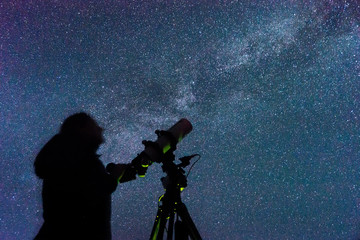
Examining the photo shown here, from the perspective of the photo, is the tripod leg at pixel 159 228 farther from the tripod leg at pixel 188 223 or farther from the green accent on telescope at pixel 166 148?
the green accent on telescope at pixel 166 148

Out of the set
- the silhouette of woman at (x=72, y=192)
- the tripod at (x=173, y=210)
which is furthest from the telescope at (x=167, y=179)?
the silhouette of woman at (x=72, y=192)

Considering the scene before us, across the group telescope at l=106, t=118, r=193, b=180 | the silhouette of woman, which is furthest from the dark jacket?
telescope at l=106, t=118, r=193, b=180

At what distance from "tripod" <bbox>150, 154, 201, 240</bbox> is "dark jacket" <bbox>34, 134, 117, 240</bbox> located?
36 cm

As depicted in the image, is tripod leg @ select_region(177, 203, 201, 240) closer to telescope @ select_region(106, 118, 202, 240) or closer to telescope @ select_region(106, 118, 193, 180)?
telescope @ select_region(106, 118, 202, 240)

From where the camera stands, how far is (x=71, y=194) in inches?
62.4

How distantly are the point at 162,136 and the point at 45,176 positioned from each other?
34.1 inches

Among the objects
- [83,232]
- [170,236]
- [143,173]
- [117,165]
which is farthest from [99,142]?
[170,236]

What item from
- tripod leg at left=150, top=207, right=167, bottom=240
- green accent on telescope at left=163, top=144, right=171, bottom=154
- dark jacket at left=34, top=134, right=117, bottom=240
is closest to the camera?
dark jacket at left=34, top=134, right=117, bottom=240

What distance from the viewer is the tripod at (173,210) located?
1871 mm

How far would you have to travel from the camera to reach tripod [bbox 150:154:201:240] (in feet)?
6.14

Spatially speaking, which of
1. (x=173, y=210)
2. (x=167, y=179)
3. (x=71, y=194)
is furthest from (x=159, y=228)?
(x=71, y=194)

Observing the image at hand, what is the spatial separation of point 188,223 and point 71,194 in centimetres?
83

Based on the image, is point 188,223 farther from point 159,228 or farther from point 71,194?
point 71,194

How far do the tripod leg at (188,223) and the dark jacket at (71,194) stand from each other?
0.52 meters
